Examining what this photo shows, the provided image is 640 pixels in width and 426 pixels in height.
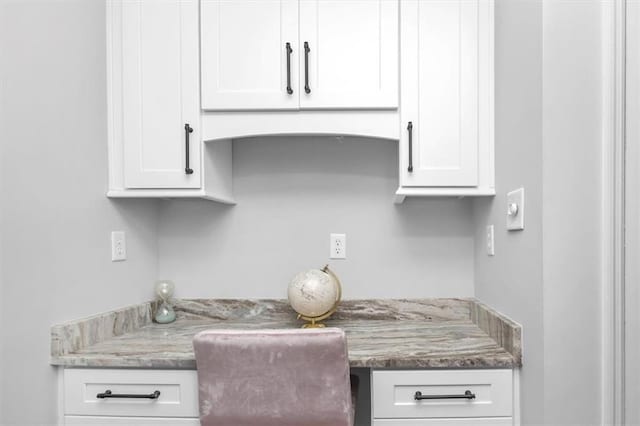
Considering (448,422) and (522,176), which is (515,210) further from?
(448,422)

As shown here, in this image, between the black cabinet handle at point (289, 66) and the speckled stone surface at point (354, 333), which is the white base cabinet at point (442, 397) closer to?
the speckled stone surface at point (354, 333)

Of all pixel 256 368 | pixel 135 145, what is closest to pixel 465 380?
pixel 256 368

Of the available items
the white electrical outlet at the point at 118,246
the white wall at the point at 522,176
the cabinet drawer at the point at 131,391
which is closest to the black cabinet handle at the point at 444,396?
the white wall at the point at 522,176

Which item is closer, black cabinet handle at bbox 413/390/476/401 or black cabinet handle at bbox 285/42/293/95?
black cabinet handle at bbox 413/390/476/401

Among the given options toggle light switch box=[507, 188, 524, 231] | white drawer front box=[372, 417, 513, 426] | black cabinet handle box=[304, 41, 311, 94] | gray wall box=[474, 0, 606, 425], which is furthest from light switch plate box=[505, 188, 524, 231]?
black cabinet handle box=[304, 41, 311, 94]

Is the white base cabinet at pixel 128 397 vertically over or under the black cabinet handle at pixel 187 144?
under

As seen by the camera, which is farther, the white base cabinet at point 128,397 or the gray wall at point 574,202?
the white base cabinet at point 128,397

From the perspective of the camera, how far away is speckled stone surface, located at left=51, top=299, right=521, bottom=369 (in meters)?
1.41

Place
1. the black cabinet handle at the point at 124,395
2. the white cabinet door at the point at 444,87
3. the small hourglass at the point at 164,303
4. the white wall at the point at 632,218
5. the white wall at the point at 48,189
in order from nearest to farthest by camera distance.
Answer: the white wall at the point at 632,218 → the white wall at the point at 48,189 → the black cabinet handle at the point at 124,395 → the white cabinet door at the point at 444,87 → the small hourglass at the point at 164,303

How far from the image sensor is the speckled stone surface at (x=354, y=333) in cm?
141

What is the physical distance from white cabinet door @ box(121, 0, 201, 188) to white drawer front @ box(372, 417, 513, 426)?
3.61 ft

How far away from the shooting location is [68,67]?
1.54 metres

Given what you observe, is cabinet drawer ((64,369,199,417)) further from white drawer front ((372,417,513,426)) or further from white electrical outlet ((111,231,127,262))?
white drawer front ((372,417,513,426))

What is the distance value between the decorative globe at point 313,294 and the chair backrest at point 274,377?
50cm
